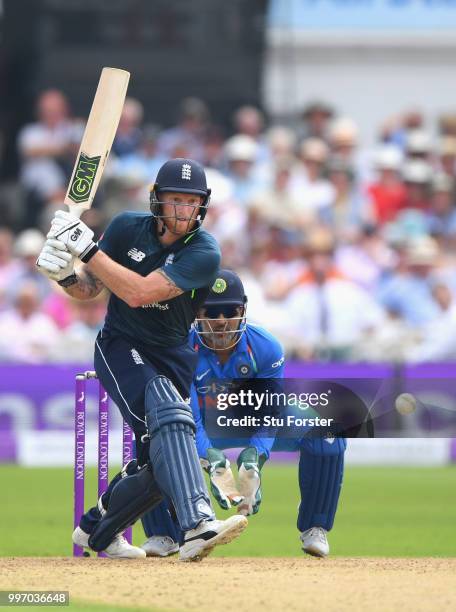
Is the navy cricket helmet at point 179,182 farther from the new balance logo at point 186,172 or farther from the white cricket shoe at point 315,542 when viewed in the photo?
the white cricket shoe at point 315,542

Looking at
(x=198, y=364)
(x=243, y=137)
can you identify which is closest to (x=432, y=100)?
(x=243, y=137)

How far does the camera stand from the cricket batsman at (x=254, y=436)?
7.57 m

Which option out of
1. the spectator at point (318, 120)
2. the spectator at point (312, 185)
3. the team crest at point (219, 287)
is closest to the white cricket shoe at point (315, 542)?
the team crest at point (219, 287)

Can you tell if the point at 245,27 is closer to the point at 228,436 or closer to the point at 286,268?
the point at 286,268

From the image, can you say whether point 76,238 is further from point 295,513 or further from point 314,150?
point 314,150

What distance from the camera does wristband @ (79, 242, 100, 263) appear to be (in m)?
6.74

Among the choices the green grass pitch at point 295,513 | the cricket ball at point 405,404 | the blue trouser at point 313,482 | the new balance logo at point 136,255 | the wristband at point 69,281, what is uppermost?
the new balance logo at point 136,255

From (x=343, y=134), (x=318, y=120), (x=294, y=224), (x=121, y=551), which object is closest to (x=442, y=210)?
(x=343, y=134)

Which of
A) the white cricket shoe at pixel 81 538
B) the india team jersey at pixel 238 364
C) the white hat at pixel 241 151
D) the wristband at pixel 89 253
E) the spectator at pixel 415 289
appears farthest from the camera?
the white hat at pixel 241 151

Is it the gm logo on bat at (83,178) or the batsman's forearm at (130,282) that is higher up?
the gm logo on bat at (83,178)

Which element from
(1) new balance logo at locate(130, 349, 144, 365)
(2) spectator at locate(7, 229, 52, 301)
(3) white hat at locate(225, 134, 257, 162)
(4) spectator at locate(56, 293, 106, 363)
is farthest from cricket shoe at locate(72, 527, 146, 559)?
(3) white hat at locate(225, 134, 257, 162)

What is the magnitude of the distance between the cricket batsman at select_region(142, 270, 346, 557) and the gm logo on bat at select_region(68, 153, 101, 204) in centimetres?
82

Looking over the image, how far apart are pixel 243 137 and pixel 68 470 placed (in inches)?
189

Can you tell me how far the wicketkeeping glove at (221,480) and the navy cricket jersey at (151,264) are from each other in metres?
0.60
